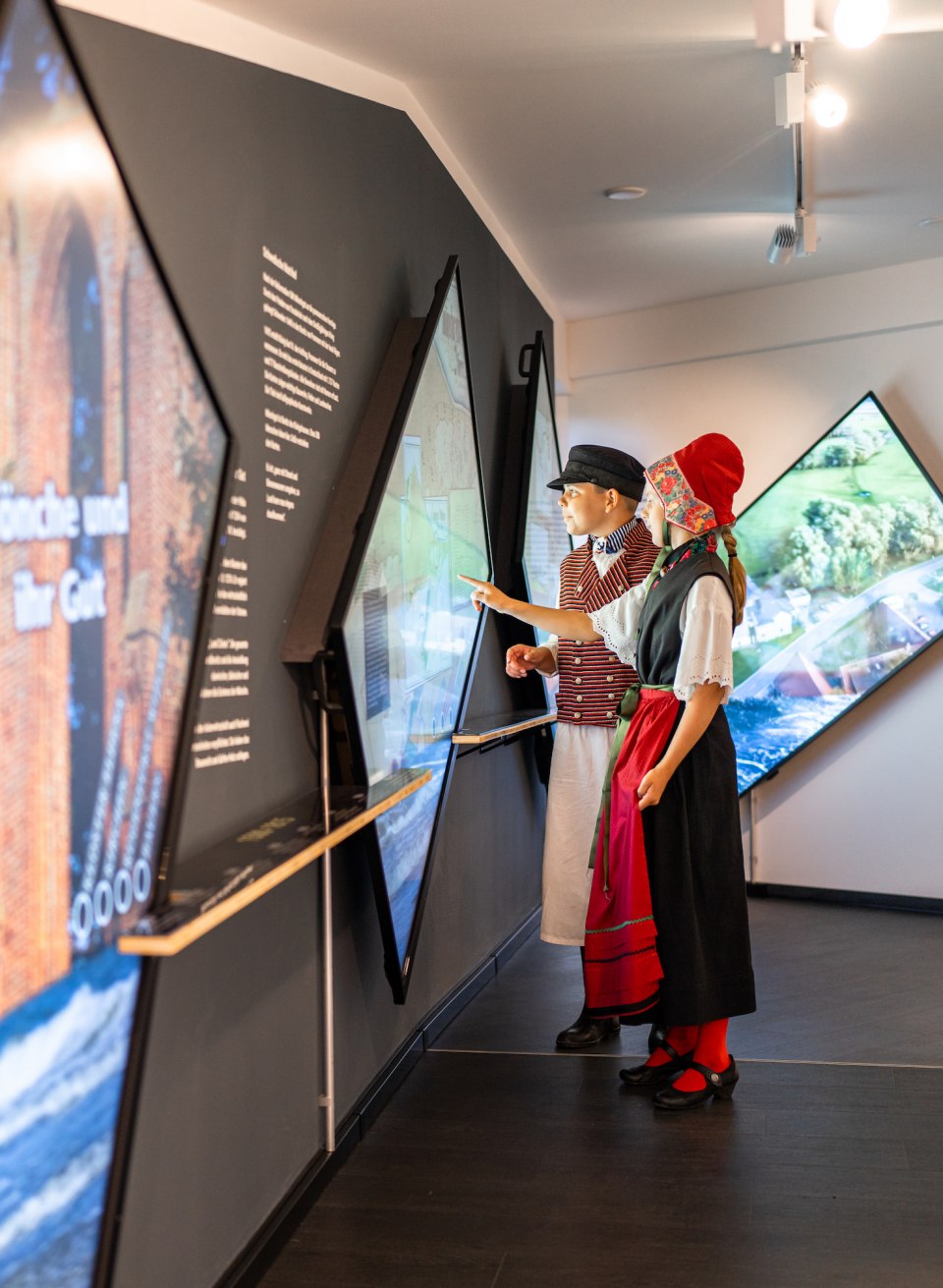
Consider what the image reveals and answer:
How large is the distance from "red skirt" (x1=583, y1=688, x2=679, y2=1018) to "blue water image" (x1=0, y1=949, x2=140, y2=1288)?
1.69 metres

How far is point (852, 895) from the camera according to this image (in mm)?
5656

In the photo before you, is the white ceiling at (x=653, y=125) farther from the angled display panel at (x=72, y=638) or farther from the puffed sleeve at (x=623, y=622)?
the puffed sleeve at (x=623, y=622)

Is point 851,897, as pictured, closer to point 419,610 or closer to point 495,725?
point 495,725

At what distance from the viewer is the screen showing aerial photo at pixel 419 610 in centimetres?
277

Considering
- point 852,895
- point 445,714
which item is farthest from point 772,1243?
point 852,895

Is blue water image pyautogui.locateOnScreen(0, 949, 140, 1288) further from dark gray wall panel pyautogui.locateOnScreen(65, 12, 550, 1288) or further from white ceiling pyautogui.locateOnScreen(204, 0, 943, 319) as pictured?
white ceiling pyautogui.locateOnScreen(204, 0, 943, 319)

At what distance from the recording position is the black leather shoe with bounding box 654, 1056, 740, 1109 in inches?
122

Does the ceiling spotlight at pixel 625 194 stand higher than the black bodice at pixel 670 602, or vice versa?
the ceiling spotlight at pixel 625 194

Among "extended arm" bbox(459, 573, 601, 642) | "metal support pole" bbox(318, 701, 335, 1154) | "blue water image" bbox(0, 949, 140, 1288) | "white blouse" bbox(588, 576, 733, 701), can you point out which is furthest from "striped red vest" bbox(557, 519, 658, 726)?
"blue water image" bbox(0, 949, 140, 1288)

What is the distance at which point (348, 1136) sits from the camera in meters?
2.79

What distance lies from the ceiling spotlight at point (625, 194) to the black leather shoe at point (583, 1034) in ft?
9.30

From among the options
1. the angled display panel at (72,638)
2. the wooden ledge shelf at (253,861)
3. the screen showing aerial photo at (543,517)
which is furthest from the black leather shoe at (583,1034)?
the angled display panel at (72,638)

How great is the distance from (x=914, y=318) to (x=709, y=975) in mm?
3668

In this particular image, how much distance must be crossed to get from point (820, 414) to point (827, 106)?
8.40 feet
